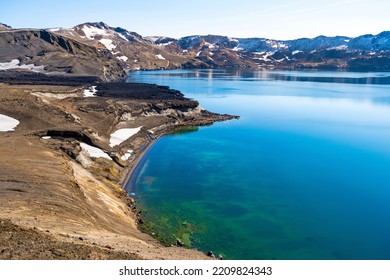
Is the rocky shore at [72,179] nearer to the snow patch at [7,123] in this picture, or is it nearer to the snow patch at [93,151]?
the snow patch at [93,151]

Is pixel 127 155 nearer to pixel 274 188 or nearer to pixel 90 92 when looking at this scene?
pixel 274 188

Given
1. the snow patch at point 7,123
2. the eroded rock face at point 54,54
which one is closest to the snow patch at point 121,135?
the snow patch at point 7,123

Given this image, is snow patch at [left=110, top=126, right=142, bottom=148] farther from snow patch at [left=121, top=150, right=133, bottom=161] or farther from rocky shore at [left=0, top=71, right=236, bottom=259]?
snow patch at [left=121, top=150, right=133, bottom=161]

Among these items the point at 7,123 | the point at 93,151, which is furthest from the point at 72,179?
the point at 7,123

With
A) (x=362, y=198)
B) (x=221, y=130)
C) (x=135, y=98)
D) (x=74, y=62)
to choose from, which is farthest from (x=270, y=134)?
(x=74, y=62)

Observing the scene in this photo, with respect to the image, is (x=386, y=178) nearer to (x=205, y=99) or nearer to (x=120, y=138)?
(x=120, y=138)

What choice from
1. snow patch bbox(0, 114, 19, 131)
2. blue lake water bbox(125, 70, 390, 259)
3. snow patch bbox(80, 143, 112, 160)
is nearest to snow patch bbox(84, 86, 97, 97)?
blue lake water bbox(125, 70, 390, 259)
